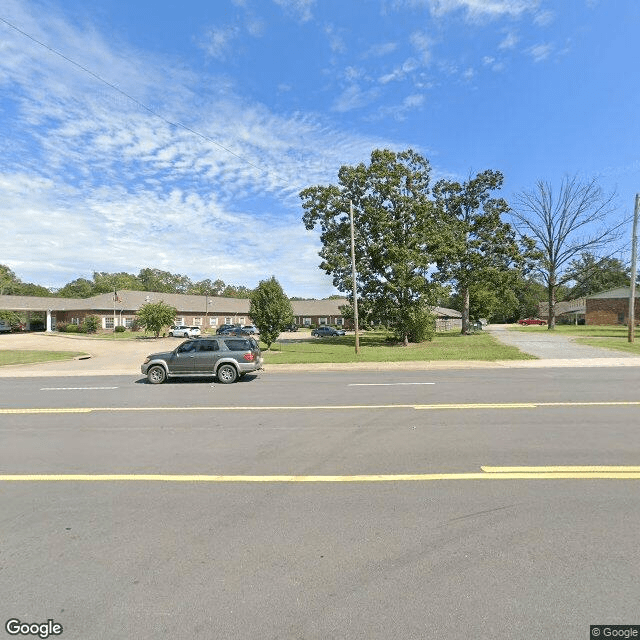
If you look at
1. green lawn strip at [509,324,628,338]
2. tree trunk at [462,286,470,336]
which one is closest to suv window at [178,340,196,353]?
green lawn strip at [509,324,628,338]

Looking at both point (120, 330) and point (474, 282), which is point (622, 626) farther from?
point (120, 330)

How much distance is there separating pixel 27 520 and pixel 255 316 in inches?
950

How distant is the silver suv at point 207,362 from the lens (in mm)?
13961

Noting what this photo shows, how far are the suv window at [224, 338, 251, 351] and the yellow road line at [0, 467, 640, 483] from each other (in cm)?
916

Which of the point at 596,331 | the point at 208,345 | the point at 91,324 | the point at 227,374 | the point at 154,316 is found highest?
the point at 154,316

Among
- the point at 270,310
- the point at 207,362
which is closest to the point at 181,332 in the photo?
the point at 270,310

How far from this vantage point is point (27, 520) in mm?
3975

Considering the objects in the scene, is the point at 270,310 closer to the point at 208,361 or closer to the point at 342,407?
the point at 208,361

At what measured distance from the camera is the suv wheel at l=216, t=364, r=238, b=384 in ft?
45.4

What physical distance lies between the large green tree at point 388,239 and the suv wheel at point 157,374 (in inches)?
809

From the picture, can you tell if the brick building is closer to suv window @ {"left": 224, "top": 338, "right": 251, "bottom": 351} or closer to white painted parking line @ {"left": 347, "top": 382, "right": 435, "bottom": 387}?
white painted parking line @ {"left": 347, "top": 382, "right": 435, "bottom": 387}

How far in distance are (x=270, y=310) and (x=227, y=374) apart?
13760 mm

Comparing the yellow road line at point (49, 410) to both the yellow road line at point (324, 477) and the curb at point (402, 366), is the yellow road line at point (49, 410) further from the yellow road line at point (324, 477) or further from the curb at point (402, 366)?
the curb at point (402, 366)

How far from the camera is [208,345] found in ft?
47.1
